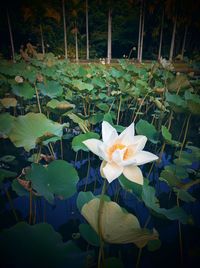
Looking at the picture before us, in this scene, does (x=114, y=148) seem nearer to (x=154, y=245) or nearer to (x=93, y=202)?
(x=93, y=202)

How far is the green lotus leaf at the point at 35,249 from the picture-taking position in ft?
1.92

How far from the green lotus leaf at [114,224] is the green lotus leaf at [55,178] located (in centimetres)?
31

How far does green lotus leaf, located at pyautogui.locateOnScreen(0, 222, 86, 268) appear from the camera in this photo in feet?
1.92

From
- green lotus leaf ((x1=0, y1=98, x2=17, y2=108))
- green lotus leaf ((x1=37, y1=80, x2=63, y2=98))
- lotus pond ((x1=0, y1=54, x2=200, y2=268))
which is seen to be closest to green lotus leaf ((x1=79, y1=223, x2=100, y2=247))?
lotus pond ((x1=0, y1=54, x2=200, y2=268))

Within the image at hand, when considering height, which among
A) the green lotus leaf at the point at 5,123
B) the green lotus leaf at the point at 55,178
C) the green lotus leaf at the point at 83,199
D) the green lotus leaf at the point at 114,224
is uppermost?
the green lotus leaf at the point at 5,123

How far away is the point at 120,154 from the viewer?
595mm

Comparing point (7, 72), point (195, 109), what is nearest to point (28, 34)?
point (7, 72)

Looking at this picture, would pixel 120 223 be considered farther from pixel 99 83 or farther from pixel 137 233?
pixel 99 83

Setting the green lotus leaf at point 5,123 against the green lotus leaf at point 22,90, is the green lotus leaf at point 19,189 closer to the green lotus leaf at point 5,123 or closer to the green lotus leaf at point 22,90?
the green lotus leaf at point 5,123

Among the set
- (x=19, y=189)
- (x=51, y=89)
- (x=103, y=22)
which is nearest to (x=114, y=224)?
(x=19, y=189)

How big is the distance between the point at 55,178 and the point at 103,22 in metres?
17.8

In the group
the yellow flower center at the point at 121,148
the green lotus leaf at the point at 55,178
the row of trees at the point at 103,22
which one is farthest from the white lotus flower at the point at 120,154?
the row of trees at the point at 103,22

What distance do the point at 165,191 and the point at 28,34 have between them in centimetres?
1521

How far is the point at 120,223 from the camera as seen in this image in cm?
62
